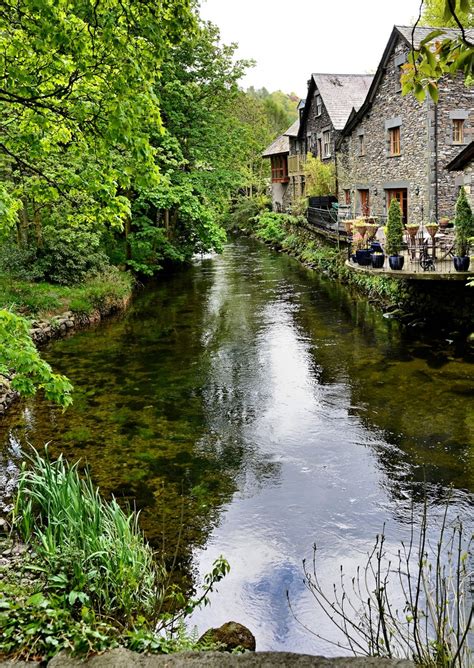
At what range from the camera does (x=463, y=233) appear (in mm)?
15602

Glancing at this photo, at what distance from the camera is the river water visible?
290 inches

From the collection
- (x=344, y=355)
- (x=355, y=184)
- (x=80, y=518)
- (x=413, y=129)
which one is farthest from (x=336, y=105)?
(x=80, y=518)

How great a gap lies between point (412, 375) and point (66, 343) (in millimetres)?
9466

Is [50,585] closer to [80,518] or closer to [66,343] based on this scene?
[80,518]

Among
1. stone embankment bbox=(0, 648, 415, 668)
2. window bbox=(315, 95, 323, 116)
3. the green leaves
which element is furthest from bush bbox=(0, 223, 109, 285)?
window bbox=(315, 95, 323, 116)

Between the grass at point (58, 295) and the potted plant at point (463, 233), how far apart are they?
1135 cm

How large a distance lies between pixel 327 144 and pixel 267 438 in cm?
3222

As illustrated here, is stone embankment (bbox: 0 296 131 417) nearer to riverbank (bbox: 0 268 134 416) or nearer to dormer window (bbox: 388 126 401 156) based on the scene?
riverbank (bbox: 0 268 134 416)

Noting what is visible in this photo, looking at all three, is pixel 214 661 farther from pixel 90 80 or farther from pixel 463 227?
pixel 463 227

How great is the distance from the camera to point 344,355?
1560 cm

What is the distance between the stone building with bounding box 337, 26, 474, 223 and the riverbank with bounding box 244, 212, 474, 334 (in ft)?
11.0

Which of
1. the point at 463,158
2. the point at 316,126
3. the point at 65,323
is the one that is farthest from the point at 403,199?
the point at 316,126

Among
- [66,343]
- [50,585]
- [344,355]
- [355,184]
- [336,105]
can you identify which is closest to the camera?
[50,585]

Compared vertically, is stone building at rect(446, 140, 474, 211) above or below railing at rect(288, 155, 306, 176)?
below
